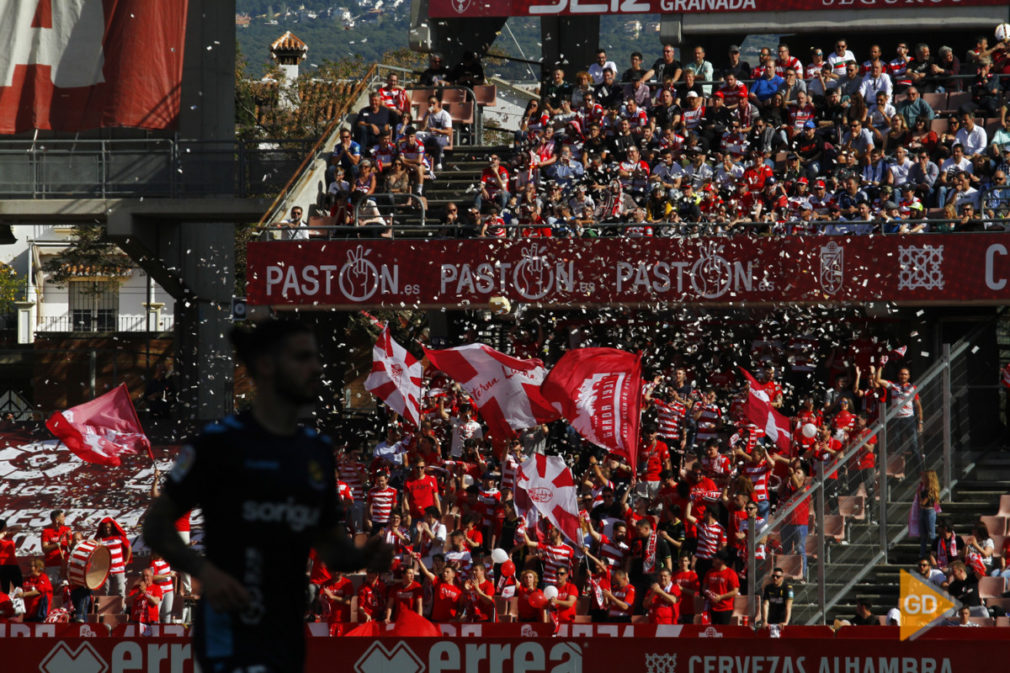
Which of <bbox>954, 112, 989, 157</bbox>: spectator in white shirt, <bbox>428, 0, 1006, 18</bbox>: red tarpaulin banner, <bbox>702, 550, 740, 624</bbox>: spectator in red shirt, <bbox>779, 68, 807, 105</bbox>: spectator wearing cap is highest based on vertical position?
<bbox>428, 0, 1006, 18</bbox>: red tarpaulin banner

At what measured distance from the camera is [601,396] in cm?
1653

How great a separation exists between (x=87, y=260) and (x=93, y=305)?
7709mm

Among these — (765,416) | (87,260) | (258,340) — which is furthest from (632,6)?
(87,260)

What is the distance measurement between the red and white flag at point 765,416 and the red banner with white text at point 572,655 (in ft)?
12.0

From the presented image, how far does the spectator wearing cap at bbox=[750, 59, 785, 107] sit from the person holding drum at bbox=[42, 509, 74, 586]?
36.6 ft

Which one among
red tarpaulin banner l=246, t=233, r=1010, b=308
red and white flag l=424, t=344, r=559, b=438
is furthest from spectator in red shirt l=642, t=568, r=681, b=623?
red tarpaulin banner l=246, t=233, r=1010, b=308

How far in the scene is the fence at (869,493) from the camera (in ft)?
51.4

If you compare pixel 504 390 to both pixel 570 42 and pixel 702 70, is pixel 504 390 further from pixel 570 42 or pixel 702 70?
pixel 570 42

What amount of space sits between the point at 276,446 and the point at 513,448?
13470 mm

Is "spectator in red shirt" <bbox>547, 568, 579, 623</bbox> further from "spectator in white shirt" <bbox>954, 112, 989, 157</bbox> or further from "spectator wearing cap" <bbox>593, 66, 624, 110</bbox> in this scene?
"spectator wearing cap" <bbox>593, 66, 624, 110</bbox>

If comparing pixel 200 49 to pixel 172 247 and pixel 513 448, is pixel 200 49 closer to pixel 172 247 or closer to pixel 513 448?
pixel 172 247

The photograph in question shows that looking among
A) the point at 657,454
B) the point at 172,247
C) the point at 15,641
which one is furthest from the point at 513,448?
the point at 172,247

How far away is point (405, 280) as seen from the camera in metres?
Answer: 21.7

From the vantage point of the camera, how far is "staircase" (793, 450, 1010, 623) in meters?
16.1
